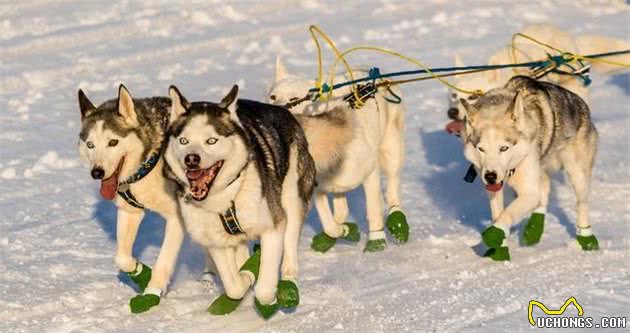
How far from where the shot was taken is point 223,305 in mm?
5285

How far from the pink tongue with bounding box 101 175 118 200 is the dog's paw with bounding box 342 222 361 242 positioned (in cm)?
185

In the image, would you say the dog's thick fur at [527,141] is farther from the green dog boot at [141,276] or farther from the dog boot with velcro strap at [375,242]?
the green dog boot at [141,276]

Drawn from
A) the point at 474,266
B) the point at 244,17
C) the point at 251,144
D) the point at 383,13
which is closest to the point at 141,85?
the point at 244,17

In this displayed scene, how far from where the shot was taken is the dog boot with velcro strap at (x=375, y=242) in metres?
6.63

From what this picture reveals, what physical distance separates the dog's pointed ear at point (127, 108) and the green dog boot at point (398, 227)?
1998 mm

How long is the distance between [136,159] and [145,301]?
639 mm

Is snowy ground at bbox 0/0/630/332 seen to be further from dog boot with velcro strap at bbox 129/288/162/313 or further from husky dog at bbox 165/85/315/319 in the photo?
husky dog at bbox 165/85/315/319

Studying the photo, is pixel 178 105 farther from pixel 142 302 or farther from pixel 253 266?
pixel 142 302

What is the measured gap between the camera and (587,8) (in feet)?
48.5

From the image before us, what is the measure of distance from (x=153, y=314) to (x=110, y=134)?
2.73ft

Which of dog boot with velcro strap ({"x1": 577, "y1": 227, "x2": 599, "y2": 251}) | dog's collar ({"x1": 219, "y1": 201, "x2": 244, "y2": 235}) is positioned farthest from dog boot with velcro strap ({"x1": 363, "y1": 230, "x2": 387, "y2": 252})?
dog's collar ({"x1": 219, "y1": 201, "x2": 244, "y2": 235})

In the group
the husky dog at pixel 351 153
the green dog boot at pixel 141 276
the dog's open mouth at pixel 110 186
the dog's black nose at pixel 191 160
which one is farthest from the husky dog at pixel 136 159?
the husky dog at pixel 351 153

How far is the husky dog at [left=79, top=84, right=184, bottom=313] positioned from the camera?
524cm

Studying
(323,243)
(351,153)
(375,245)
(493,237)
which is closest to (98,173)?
(351,153)
